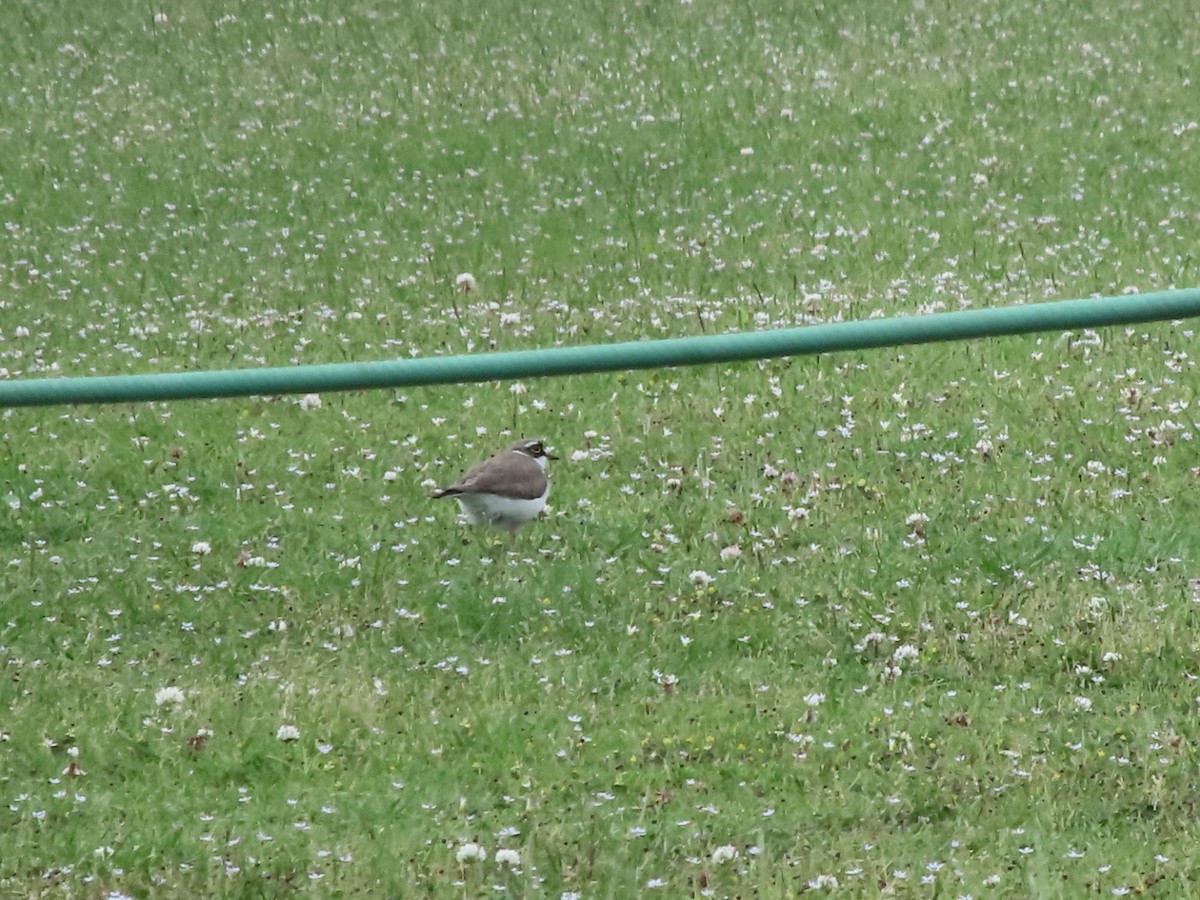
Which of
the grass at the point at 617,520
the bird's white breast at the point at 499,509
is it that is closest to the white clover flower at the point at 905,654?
the grass at the point at 617,520

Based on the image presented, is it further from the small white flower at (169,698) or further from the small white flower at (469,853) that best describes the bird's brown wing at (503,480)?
the small white flower at (469,853)

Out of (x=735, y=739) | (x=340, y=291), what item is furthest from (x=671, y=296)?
(x=735, y=739)

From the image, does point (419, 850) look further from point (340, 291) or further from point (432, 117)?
point (432, 117)

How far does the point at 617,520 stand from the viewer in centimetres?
940

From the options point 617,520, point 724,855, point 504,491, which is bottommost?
point 617,520

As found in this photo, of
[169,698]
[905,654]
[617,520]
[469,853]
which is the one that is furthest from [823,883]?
[617,520]

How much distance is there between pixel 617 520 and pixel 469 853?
12.0ft

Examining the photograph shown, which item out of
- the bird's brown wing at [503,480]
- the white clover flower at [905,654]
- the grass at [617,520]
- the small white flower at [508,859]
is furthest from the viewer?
the bird's brown wing at [503,480]

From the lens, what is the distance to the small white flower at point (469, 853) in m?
5.86

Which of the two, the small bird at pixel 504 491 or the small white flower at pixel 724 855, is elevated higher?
the small bird at pixel 504 491

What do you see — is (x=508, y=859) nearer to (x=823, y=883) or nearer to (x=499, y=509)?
(x=823, y=883)

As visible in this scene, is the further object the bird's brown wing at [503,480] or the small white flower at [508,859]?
the bird's brown wing at [503,480]

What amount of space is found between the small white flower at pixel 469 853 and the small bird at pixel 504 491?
3224mm

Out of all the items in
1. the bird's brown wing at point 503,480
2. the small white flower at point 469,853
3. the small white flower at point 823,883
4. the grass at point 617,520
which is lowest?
the grass at point 617,520
